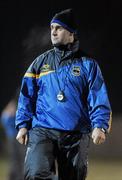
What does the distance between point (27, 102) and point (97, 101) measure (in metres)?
0.51

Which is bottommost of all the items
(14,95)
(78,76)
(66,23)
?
(14,95)

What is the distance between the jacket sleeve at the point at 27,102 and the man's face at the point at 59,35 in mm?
259

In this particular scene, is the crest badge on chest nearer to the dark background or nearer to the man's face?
the man's face

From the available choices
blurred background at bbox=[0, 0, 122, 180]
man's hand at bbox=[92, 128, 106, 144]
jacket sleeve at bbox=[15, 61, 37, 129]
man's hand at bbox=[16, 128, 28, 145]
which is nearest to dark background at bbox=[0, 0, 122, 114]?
blurred background at bbox=[0, 0, 122, 180]

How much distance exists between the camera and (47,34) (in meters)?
8.28

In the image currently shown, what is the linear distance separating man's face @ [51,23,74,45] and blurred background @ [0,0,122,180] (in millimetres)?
3390

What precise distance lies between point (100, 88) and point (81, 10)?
3673 mm

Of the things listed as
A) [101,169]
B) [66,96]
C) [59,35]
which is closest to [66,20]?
[59,35]

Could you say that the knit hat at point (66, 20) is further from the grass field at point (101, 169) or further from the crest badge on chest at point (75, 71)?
the grass field at point (101, 169)

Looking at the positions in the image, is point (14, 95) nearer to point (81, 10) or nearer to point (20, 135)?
point (81, 10)

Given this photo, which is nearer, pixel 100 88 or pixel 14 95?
pixel 100 88

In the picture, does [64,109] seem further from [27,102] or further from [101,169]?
[101,169]

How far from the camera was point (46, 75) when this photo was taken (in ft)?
15.5

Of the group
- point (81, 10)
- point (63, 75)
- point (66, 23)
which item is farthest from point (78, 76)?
point (81, 10)
